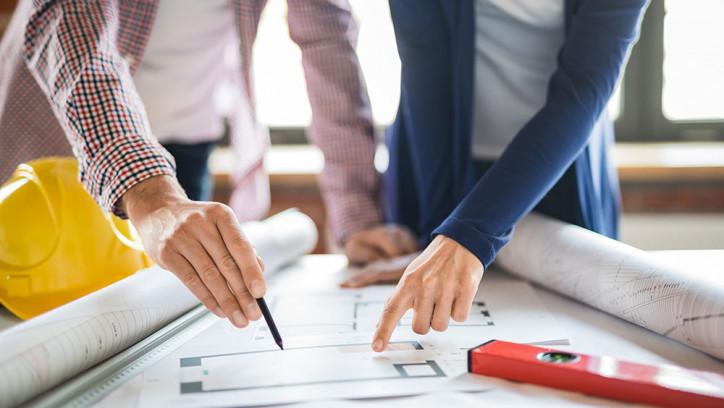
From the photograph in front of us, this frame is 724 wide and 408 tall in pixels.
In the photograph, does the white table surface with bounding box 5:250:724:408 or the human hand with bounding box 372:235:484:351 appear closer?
the white table surface with bounding box 5:250:724:408

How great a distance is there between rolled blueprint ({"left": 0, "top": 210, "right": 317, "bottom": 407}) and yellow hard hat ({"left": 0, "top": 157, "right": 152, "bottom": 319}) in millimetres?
62

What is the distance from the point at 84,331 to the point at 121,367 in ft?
0.17

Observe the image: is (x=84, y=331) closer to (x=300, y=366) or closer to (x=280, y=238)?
(x=300, y=366)

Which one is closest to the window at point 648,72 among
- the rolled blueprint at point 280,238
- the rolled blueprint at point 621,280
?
the rolled blueprint at point 280,238

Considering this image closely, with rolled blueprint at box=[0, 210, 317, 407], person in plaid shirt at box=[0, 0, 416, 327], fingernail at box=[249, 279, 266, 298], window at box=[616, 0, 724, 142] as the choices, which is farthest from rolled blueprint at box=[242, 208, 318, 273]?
window at box=[616, 0, 724, 142]

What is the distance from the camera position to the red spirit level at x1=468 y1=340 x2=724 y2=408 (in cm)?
44

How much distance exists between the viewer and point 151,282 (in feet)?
2.21

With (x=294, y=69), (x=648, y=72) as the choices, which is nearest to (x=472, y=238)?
(x=294, y=69)

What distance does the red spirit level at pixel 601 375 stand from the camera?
44cm

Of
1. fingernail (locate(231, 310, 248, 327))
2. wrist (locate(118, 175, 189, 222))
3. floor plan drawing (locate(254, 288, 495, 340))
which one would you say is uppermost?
wrist (locate(118, 175, 189, 222))

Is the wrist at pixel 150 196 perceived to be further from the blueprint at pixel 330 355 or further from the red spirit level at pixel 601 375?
the red spirit level at pixel 601 375

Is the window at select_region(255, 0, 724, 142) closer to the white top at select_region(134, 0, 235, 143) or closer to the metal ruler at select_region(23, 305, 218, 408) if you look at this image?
the white top at select_region(134, 0, 235, 143)

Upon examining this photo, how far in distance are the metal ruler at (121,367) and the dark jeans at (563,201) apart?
1.72ft

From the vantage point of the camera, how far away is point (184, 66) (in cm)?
118
